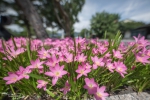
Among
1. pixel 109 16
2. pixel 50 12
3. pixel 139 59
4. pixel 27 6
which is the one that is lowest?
pixel 139 59

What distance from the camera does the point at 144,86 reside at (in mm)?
1090

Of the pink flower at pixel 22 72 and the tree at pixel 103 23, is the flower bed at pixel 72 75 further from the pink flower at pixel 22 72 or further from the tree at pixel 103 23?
the tree at pixel 103 23

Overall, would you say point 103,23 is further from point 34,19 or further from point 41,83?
point 41,83

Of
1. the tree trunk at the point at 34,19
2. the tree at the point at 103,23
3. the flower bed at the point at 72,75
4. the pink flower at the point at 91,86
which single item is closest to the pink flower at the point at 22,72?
the flower bed at the point at 72,75

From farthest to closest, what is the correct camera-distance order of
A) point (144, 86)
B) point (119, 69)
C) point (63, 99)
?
point (144, 86) < point (63, 99) < point (119, 69)

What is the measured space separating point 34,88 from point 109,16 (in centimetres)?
3453

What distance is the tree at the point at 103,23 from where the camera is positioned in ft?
102

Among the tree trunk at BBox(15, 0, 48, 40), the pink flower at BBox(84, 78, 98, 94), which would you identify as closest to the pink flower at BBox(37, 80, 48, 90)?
the pink flower at BBox(84, 78, 98, 94)

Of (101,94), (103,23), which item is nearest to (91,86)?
(101,94)

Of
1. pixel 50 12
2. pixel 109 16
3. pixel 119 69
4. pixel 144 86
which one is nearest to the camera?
pixel 119 69

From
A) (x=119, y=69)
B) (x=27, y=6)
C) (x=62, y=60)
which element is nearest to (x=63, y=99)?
(x=62, y=60)

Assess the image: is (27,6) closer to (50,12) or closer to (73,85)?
(73,85)

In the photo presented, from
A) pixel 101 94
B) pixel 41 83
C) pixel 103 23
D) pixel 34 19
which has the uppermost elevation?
pixel 103 23

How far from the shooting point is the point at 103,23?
31.9 m
